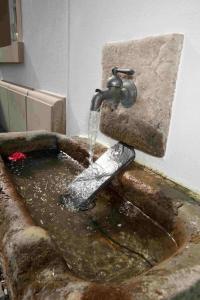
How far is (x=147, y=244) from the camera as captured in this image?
0.69 meters

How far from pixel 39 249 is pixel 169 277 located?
25 centimetres

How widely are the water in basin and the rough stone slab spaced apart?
0.25 meters

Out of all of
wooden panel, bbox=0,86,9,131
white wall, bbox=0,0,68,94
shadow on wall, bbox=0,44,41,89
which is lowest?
wooden panel, bbox=0,86,9,131

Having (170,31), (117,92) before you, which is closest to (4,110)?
(117,92)

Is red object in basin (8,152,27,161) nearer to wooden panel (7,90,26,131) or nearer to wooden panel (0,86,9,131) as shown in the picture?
wooden panel (7,90,26,131)

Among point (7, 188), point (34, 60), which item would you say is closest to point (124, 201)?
point (7, 188)

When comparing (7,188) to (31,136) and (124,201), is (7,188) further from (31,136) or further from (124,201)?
(31,136)

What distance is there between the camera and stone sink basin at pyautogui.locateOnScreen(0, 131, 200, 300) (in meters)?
0.41

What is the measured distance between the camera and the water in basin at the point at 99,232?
607 mm

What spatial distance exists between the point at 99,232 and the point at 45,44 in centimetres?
145

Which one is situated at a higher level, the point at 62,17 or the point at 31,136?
the point at 62,17

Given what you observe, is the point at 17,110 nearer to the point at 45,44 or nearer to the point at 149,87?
the point at 45,44

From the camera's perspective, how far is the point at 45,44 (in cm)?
174

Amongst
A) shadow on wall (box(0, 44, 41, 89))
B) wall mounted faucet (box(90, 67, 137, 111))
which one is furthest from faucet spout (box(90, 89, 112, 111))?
shadow on wall (box(0, 44, 41, 89))
